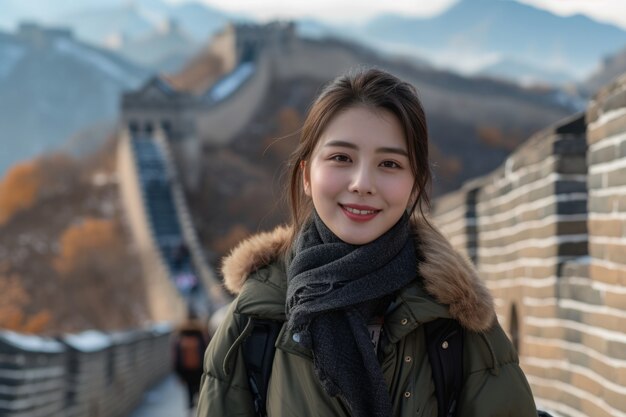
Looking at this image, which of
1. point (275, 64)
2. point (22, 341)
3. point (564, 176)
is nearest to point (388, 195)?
point (564, 176)

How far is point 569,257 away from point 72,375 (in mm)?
4558

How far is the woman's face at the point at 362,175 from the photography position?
101 inches

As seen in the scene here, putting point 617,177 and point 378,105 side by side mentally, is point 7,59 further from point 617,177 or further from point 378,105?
point 378,105

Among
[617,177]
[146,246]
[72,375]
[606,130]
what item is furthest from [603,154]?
[146,246]

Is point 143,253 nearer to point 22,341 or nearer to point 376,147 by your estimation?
point 22,341

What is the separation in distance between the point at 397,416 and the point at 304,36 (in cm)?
5861

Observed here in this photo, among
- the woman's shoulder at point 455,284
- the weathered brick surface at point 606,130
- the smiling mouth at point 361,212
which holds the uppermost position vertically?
the weathered brick surface at point 606,130

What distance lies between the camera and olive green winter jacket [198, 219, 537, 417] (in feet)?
7.94

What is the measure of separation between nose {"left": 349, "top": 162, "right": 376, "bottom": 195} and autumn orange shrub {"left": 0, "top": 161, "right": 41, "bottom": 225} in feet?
160

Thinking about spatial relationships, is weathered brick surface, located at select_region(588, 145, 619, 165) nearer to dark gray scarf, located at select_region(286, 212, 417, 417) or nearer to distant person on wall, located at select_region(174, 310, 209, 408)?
dark gray scarf, located at select_region(286, 212, 417, 417)

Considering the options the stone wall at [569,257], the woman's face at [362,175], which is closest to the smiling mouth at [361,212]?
the woman's face at [362,175]

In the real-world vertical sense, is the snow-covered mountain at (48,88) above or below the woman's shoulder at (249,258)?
above

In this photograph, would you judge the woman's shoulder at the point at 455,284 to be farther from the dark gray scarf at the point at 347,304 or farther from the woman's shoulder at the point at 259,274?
the woman's shoulder at the point at 259,274

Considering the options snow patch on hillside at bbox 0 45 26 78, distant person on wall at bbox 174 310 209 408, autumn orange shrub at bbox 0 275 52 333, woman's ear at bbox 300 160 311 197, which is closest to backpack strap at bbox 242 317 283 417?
woman's ear at bbox 300 160 311 197
